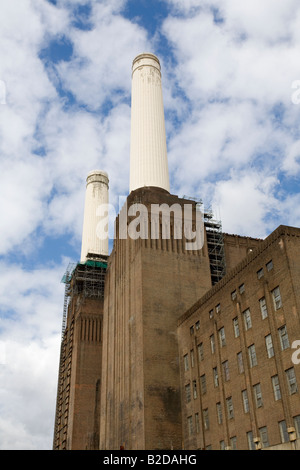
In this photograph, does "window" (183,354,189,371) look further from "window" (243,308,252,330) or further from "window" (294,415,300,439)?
"window" (294,415,300,439)

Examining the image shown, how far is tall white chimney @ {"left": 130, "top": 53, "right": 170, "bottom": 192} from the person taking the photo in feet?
232

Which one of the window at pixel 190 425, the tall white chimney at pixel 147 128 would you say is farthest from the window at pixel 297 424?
the tall white chimney at pixel 147 128

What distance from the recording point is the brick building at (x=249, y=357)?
35.3 m

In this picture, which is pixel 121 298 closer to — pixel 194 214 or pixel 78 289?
pixel 194 214

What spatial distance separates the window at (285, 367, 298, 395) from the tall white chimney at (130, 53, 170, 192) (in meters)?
39.0

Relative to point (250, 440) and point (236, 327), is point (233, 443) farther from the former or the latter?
point (236, 327)

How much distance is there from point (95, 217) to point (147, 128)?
99.7ft

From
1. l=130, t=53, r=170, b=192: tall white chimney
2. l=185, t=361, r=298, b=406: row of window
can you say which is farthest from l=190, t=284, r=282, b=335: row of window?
l=130, t=53, r=170, b=192: tall white chimney

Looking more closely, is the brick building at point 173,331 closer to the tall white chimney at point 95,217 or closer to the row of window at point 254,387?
the row of window at point 254,387

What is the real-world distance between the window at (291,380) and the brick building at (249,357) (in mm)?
59

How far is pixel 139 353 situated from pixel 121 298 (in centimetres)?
1109

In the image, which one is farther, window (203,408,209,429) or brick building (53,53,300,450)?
window (203,408,209,429)

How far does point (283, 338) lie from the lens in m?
36.0

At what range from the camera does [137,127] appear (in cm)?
7569
